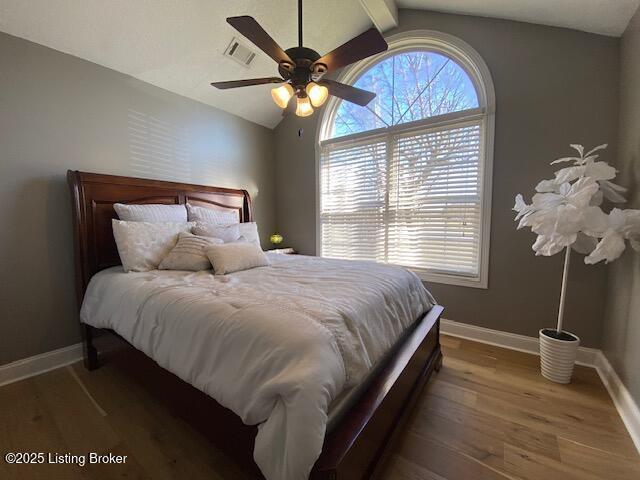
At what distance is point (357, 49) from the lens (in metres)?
1.47

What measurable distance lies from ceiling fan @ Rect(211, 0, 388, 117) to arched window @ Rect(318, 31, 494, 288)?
1.20 metres

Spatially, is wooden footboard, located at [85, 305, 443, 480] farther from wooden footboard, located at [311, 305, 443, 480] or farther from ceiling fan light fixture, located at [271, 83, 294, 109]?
ceiling fan light fixture, located at [271, 83, 294, 109]

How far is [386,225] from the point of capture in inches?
119

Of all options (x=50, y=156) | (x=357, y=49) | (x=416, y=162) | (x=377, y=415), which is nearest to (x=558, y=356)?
(x=377, y=415)

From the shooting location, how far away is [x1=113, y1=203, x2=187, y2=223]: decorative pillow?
212cm

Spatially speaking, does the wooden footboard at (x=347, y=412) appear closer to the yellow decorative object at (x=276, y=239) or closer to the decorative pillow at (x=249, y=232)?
the decorative pillow at (x=249, y=232)

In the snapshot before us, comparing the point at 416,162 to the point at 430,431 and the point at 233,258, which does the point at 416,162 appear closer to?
the point at 233,258

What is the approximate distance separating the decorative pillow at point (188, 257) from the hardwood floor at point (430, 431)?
2.83 feet

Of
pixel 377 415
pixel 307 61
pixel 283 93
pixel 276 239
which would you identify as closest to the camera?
pixel 377 415

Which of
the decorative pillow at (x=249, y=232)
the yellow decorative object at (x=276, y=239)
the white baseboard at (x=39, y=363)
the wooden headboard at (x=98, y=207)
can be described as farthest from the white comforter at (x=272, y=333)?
the yellow decorative object at (x=276, y=239)

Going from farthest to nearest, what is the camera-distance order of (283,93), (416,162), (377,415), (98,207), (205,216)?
(416,162) → (205,216) → (98,207) → (283,93) → (377,415)

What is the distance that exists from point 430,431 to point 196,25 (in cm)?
341

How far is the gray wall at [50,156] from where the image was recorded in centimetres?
186

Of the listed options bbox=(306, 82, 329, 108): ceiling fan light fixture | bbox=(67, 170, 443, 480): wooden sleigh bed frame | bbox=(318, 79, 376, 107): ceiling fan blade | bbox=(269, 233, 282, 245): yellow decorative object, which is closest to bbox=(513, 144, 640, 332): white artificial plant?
bbox=(67, 170, 443, 480): wooden sleigh bed frame
